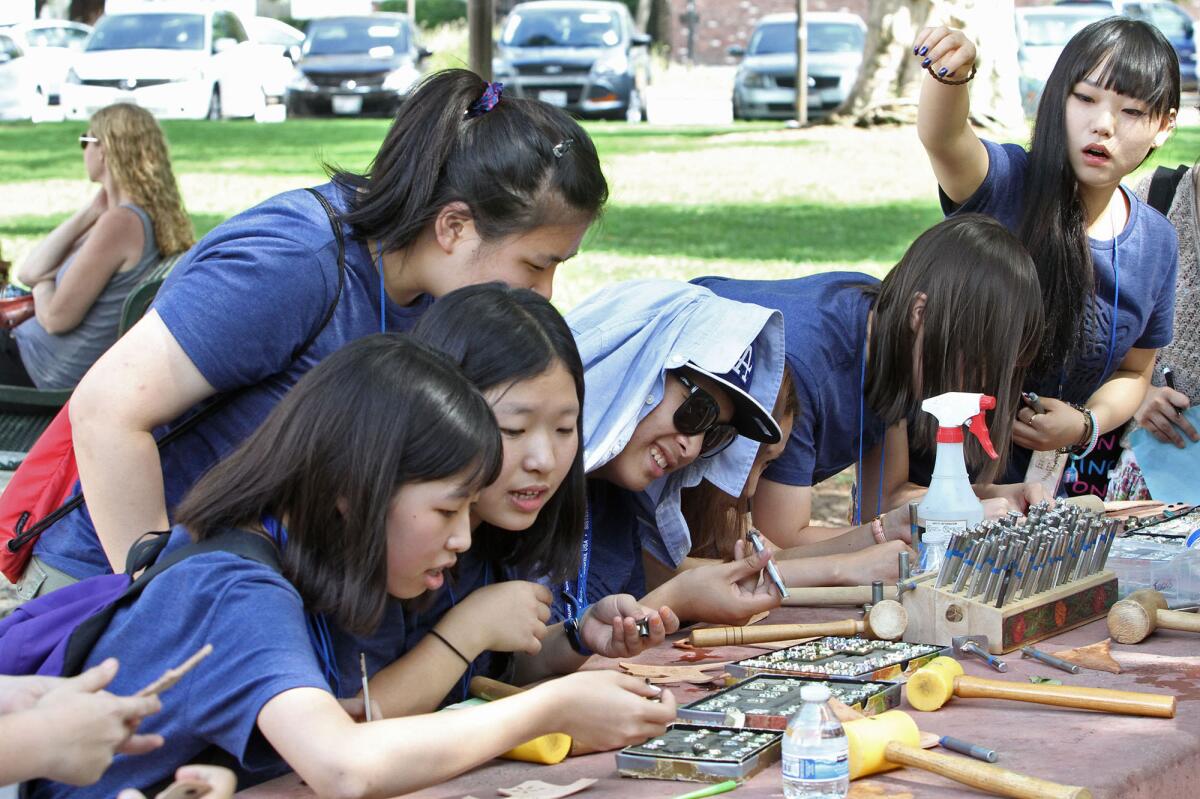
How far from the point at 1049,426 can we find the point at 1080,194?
1.82 feet

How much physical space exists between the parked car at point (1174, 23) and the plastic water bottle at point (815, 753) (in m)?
19.8

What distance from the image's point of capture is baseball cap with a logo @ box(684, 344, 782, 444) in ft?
9.73

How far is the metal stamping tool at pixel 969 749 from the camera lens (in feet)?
6.82

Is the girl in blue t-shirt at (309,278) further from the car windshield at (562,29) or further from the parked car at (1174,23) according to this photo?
the parked car at (1174,23)

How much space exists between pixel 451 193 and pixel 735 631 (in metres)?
0.92

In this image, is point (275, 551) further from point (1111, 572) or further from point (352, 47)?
point (352, 47)

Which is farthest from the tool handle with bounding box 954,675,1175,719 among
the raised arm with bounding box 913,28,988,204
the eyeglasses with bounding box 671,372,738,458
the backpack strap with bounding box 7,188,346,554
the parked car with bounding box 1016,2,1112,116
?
the parked car with bounding box 1016,2,1112,116

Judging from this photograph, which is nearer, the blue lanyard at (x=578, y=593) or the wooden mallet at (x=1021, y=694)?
the wooden mallet at (x=1021, y=694)

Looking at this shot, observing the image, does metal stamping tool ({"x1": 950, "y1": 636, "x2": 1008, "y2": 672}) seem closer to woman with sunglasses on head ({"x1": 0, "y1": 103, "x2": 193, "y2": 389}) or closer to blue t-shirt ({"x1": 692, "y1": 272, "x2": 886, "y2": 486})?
blue t-shirt ({"x1": 692, "y1": 272, "x2": 886, "y2": 486})

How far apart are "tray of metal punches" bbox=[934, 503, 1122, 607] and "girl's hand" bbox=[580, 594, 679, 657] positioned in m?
0.49

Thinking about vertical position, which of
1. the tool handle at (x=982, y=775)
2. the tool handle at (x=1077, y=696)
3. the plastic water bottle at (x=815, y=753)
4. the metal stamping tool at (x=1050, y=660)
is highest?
the plastic water bottle at (x=815, y=753)

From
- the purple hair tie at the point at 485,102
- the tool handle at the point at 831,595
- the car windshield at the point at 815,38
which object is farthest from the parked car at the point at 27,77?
the tool handle at the point at 831,595

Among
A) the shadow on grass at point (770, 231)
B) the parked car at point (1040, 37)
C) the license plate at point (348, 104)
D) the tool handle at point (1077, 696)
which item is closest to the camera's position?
the tool handle at point (1077, 696)

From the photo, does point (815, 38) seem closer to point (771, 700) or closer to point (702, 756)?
point (771, 700)
